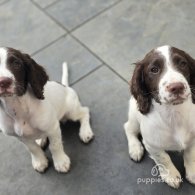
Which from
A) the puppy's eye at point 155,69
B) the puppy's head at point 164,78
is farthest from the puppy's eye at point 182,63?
the puppy's eye at point 155,69

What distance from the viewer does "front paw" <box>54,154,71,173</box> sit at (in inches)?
141

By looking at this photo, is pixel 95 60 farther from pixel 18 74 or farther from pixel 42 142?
pixel 18 74

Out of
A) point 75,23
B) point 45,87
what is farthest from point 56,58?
point 45,87

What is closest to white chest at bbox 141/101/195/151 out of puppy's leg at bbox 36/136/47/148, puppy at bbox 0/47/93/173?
puppy at bbox 0/47/93/173

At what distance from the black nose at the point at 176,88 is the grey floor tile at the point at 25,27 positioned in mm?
2559

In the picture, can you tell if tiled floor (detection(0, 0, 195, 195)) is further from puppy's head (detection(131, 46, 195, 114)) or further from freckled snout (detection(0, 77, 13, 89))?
freckled snout (detection(0, 77, 13, 89))

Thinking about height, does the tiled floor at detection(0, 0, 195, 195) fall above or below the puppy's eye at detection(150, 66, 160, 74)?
below

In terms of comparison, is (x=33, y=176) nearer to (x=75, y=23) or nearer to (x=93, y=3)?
(x=75, y=23)

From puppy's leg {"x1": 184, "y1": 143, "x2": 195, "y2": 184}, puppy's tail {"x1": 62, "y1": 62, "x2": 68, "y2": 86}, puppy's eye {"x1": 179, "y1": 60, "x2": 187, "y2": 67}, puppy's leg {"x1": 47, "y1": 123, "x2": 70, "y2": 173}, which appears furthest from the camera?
puppy's tail {"x1": 62, "y1": 62, "x2": 68, "y2": 86}

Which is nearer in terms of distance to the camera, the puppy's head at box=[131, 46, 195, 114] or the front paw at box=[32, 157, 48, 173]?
the puppy's head at box=[131, 46, 195, 114]

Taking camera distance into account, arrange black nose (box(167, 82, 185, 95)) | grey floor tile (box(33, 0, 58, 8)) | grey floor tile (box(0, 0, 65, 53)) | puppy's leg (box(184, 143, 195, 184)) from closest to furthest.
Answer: black nose (box(167, 82, 185, 95)) < puppy's leg (box(184, 143, 195, 184)) < grey floor tile (box(0, 0, 65, 53)) < grey floor tile (box(33, 0, 58, 8))

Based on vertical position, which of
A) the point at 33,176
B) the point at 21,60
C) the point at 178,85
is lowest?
the point at 33,176

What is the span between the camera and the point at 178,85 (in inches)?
93.2

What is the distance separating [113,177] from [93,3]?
2246 mm
